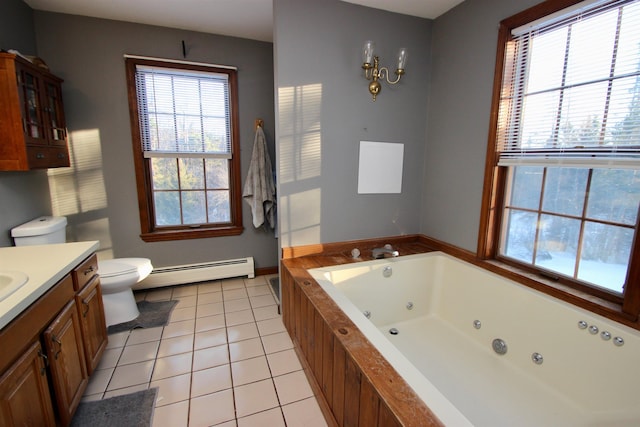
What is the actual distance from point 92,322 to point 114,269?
0.62 m

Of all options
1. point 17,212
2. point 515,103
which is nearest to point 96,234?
point 17,212

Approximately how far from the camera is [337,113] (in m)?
2.04

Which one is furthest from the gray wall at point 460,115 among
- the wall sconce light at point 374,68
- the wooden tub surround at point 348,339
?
the wall sconce light at point 374,68

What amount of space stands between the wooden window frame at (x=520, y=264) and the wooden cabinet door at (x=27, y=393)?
2301mm

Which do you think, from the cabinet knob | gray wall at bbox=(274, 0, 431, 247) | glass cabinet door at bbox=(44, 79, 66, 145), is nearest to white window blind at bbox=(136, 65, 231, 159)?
glass cabinet door at bbox=(44, 79, 66, 145)

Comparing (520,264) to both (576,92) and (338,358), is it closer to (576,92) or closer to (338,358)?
(576,92)

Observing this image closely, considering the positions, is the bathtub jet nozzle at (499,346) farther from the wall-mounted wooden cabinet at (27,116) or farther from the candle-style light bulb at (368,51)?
the wall-mounted wooden cabinet at (27,116)

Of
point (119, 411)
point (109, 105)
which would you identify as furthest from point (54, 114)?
point (119, 411)

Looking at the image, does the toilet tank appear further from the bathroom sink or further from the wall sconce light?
the wall sconce light

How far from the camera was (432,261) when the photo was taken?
213cm

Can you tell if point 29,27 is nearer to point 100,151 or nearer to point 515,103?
point 100,151

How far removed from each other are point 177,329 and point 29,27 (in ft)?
8.31

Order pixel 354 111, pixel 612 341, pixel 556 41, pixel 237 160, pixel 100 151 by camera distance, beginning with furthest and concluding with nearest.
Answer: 1. pixel 237 160
2. pixel 100 151
3. pixel 354 111
4. pixel 556 41
5. pixel 612 341

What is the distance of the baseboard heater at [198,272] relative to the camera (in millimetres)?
2691
